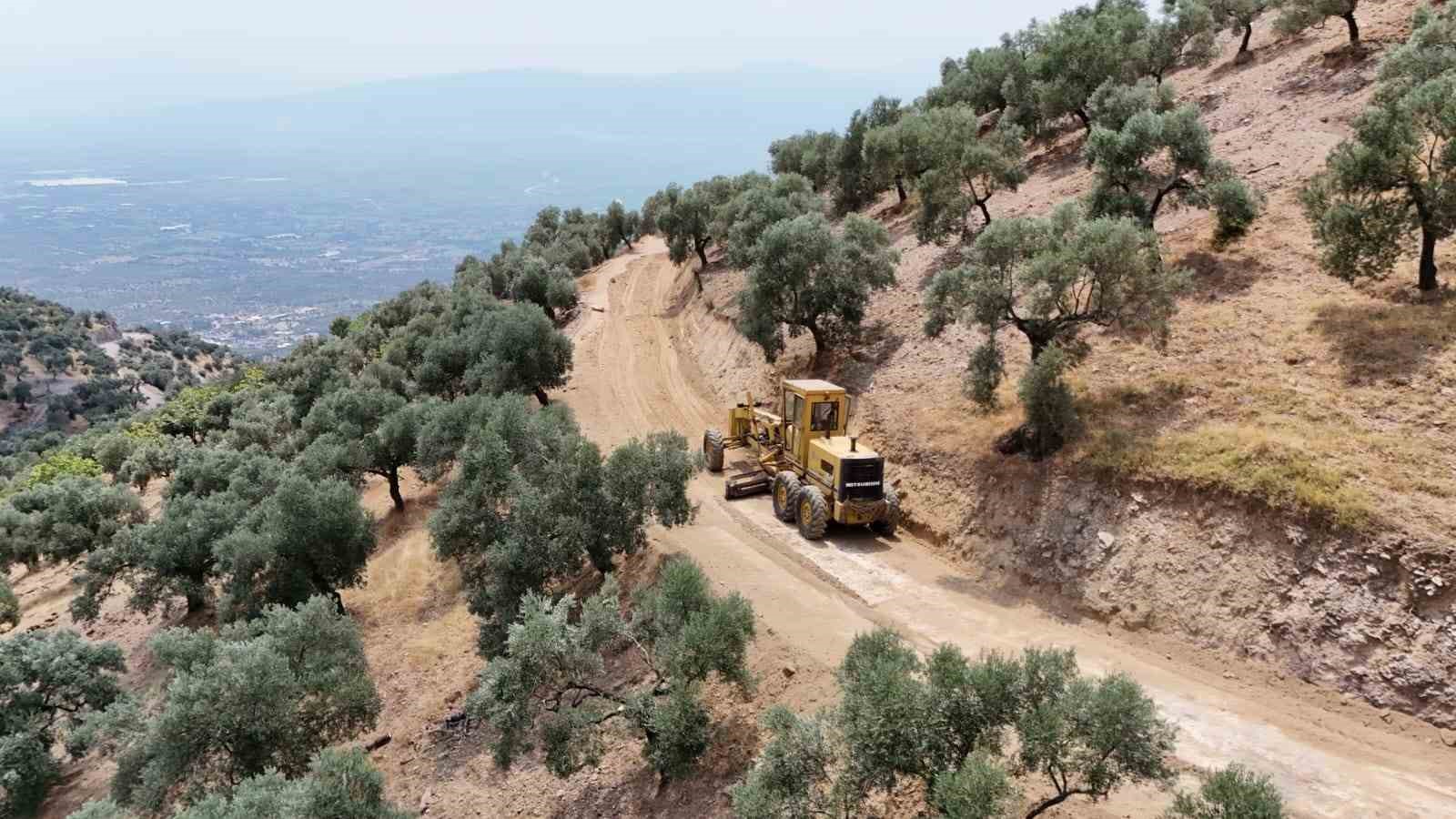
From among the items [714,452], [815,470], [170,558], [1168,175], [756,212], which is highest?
[1168,175]

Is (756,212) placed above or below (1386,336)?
above

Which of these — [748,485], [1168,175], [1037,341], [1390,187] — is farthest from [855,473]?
[1168,175]

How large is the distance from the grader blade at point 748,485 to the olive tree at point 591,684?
1062cm

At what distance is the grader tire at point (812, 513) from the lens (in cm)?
2380

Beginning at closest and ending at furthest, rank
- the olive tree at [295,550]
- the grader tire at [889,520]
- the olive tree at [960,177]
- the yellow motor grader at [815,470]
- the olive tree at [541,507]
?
1. the olive tree at [541,507]
2. the yellow motor grader at [815,470]
3. the grader tire at [889,520]
4. the olive tree at [295,550]
5. the olive tree at [960,177]

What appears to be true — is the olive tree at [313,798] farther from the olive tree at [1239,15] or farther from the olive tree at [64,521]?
the olive tree at [1239,15]

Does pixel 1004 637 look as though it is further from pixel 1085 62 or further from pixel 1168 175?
pixel 1085 62

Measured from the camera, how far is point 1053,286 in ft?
74.7

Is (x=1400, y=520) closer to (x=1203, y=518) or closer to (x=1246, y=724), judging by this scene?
(x=1203, y=518)

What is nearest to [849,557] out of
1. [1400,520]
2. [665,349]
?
[1400,520]

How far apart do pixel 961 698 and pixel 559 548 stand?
12.5 metres

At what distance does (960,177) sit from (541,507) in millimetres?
26980

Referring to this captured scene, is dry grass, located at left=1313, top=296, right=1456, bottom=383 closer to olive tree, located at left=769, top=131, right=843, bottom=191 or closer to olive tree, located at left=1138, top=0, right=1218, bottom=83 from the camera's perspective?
olive tree, located at left=1138, top=0, right=1218, bottom=83

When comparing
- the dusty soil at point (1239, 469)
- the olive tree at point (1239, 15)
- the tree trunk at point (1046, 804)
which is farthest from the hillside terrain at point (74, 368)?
the olive tree at point (1239, 15)
